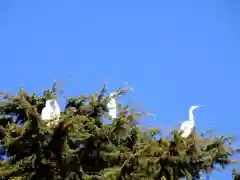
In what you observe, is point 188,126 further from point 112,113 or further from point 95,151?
point 95,151

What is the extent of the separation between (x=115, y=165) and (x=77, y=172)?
67 centimetres

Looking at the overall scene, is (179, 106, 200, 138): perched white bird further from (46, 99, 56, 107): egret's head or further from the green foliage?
(46, 99, 56, 107): egret's head

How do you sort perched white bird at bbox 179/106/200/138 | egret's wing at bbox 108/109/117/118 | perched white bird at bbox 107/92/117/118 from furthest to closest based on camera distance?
1. egret's wing at bbox 108/109/117/118
2. perched white bird at bbox 179/106/200/138
3. perched white bird at bbox 107/92/117/118

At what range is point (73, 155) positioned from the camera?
11.8m

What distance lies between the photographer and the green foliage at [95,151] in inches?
460

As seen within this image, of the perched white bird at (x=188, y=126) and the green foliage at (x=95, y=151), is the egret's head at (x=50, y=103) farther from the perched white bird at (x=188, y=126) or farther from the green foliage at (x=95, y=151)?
the perched white bird at (x=188, y=126)

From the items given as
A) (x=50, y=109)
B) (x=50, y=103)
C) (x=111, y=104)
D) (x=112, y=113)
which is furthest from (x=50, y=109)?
(x=112, y=113)

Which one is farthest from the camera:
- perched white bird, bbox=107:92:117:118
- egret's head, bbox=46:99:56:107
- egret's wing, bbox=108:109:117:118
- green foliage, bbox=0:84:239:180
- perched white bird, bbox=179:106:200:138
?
egret's wing, bbox=108:109:117:118

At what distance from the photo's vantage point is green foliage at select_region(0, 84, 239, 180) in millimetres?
11695

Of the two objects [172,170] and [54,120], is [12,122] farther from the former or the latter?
[172,170]

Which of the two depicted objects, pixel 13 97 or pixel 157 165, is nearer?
pixel 157 165

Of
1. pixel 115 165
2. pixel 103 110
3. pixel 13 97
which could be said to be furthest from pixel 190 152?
pixel 13 97

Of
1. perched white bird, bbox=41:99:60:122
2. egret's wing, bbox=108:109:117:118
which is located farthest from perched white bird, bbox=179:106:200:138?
perched white bird, bbox=41:99:60:122

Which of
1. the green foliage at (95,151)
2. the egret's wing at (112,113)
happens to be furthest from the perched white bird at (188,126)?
the egret's wing at (112,113)
